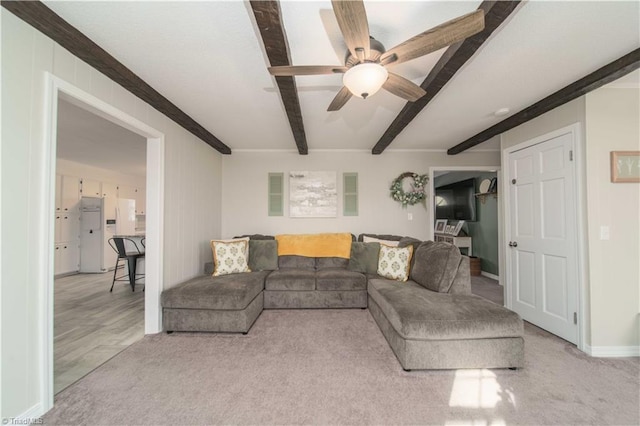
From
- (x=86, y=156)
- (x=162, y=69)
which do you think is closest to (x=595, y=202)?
(x=162, y=69)

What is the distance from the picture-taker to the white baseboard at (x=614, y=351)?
2.17 metres

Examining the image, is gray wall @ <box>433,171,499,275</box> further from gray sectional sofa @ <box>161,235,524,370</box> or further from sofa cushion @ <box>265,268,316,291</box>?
sofa cushion @ <box>265,268,316,291</box>

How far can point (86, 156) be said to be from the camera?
485 cm

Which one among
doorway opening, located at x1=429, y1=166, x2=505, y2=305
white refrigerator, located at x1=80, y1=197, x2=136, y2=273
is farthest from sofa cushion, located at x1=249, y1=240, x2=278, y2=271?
white refrigerator, located at x1=80, y1=197, x2=136, y2=273

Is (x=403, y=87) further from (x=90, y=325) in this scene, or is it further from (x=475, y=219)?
(x=475, y=219)

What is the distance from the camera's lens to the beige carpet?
1.50 metres

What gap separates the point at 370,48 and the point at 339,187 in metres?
2.85

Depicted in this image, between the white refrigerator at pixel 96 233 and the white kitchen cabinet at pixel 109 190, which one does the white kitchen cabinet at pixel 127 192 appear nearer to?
the white kitchen cabinet at pixel 109 190

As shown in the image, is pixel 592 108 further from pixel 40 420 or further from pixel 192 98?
pixel 40 420

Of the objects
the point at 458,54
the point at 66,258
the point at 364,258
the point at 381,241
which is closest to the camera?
the point at 458,54

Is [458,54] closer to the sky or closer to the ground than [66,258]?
closer to the sky

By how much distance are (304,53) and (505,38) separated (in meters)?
1.35

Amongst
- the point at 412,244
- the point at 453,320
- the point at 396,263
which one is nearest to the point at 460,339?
the point at 453,320

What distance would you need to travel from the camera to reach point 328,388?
1735 mm
